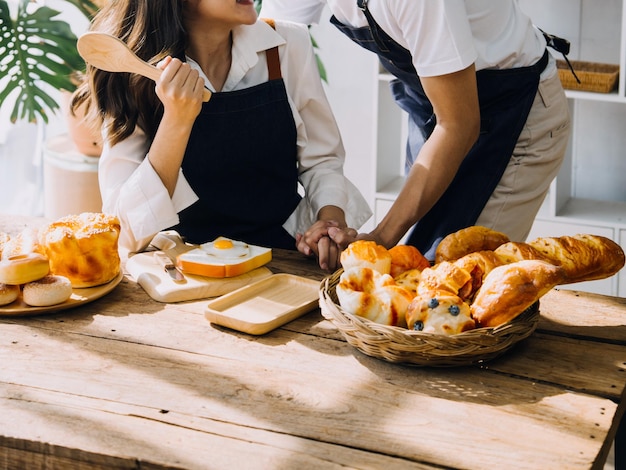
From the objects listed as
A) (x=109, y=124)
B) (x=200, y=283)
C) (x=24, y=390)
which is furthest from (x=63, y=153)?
(x=24, y=390)

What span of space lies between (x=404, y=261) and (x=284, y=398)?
0.35 metres

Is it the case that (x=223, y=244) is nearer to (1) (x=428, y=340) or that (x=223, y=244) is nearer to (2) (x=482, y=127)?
(1) (x=428, y=340)

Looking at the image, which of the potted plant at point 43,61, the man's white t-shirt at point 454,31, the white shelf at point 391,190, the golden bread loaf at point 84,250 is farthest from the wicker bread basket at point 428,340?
the potted plant at point 43,61

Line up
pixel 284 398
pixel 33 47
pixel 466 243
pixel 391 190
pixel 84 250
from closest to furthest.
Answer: pixel 284 398, pixel 466 243, pixel 84 250, pixel 33 47, pixel 391 190

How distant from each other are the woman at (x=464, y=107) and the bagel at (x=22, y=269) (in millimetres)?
537

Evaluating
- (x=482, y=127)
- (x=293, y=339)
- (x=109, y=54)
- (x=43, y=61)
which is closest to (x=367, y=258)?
(x=293, y=339)

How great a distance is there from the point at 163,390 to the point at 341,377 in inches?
10.2

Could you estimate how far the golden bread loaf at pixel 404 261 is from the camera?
145cm

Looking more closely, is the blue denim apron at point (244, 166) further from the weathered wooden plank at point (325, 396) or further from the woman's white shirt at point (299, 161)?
the weathered wooden plank at point (325, 396)

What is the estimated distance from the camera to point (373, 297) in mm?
1322

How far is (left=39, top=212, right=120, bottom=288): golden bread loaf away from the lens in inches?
62.3

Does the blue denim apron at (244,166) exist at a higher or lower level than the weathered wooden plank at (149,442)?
higher

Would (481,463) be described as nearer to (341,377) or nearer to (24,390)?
(341,377)

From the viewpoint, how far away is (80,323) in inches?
58.8
